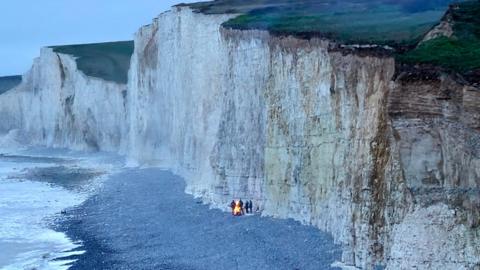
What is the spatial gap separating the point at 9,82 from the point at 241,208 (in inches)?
3371

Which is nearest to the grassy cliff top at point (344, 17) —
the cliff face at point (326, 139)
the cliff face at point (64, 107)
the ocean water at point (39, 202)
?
the cliff face at point (326, 139)

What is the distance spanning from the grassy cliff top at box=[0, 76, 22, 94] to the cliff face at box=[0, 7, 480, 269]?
5982 centimetres

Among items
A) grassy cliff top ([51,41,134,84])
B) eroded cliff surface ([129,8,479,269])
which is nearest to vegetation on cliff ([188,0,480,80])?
eroded cliff surface ([129,8,479,269])

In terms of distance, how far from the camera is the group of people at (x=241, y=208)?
26139 millimetres

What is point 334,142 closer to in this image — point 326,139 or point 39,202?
point 326,139

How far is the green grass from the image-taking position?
1467 centimetres

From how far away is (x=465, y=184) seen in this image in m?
14.0

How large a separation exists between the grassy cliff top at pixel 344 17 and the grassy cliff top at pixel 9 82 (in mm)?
68794

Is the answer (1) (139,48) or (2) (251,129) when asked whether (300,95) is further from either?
(1) (139,48)

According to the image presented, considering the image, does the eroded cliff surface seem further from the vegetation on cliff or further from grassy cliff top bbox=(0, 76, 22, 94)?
grassy cliff top bbox=(0, 76, 22, 94)

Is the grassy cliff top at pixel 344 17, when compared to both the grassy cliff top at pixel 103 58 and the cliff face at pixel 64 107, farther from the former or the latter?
the grassy cliff top at pixel 103 58

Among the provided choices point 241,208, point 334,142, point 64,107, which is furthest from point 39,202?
point 64,107

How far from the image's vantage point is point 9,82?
10744cm

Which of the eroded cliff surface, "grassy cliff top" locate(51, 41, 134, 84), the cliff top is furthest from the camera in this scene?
"grassy cliff top" locate(51, 41, 134, 84)
